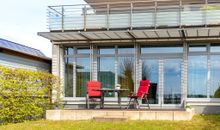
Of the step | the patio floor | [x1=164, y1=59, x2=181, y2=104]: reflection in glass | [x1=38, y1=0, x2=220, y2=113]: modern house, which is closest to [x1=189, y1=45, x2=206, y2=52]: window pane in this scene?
[x1=38, y1=0, x2=220, y2=113]: modern house

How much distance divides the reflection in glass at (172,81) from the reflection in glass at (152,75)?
1.27 ft

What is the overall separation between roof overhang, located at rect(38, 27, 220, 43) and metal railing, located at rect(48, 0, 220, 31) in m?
0.38

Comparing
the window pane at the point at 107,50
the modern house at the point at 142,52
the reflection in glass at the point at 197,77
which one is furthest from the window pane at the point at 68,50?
the reflection in glass at the point at 197,77

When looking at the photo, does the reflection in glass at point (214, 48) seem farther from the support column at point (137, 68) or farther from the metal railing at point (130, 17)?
the support column at point (137, 68)

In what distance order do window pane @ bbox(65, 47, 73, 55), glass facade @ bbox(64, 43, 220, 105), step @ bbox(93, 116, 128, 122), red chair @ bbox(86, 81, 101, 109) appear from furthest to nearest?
window pane @ bbox(65, 47, 73, 55) < glass facade @ bbox(64, 43, 220, 105) < red chair @ bbox(86, 81, 101, 109) < step @ bbox(93, 116, 128, 122)

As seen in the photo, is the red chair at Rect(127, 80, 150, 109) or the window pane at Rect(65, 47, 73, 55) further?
the window pane at Rect(65, 47, 73, 55)

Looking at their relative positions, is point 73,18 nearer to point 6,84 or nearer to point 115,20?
point 115,20

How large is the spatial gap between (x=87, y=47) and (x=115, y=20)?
1.91 metres

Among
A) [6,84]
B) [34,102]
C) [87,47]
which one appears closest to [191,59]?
[87,47]

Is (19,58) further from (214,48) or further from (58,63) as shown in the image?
(214,48)

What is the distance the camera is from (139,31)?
53.5ft

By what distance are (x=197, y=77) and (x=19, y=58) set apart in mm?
7870

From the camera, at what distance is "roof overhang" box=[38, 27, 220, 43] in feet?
53.4

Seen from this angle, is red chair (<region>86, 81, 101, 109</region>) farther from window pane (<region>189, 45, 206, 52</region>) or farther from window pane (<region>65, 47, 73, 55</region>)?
window pane (<region>189, 45, 206, 52</region>)
